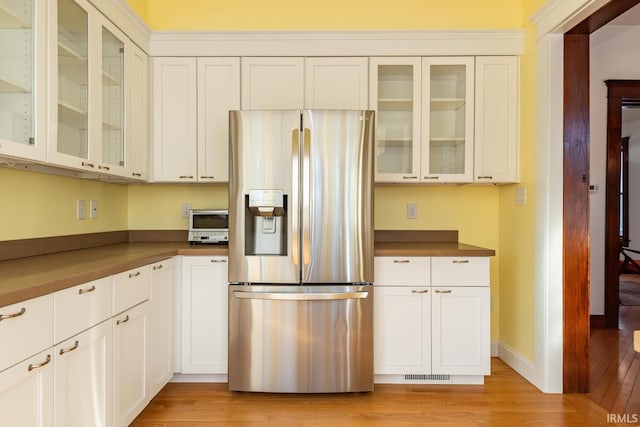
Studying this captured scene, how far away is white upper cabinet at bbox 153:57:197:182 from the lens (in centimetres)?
292

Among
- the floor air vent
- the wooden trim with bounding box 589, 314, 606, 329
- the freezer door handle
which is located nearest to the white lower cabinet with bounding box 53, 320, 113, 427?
the freezer door handle

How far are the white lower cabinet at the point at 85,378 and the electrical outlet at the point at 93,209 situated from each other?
1.15 m

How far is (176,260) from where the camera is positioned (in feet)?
8.57

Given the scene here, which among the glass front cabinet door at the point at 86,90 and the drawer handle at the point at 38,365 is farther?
the glass front cabinet door at the point at 86,90

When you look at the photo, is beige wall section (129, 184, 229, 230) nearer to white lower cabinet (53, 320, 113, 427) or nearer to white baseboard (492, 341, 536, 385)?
white lower cabinet (53, 320, 113, 427)

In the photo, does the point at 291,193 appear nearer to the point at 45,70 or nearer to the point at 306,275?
the point at 306,275

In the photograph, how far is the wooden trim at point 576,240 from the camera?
253cm

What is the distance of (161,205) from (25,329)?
2.00 metres

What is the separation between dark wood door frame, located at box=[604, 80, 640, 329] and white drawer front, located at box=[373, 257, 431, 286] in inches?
101

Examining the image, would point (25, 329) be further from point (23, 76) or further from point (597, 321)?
point (597, 321)

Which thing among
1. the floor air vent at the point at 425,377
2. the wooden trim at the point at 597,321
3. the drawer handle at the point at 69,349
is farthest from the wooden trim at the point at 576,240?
the drawer handle at the point at 69,349

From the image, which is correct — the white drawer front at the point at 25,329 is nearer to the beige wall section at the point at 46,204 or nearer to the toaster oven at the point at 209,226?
the beige wall section at the point at 46,204

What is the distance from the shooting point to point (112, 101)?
2.46 m

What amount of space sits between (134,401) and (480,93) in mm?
2925
